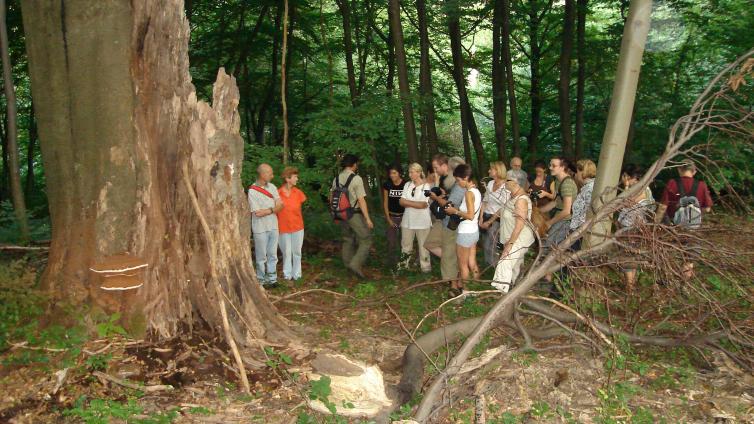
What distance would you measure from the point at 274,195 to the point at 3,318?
3.62 metres

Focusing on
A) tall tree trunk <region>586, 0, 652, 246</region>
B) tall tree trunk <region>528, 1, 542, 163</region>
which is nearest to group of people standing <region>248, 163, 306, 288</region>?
tall tree trunk <region>586, 0, 652, 246</region>

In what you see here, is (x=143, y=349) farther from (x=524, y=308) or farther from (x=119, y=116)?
(x=524, y=308)

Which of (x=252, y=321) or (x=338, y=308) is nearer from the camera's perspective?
(x=252, y=321)

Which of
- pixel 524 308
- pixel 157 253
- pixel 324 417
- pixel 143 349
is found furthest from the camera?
pixel 524 308

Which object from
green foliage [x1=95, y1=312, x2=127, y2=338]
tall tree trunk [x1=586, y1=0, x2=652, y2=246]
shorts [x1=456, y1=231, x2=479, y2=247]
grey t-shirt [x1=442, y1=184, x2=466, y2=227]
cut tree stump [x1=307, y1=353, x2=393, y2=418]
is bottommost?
cut tree stump [x1=307, y1=353, x2=393, y2=418]

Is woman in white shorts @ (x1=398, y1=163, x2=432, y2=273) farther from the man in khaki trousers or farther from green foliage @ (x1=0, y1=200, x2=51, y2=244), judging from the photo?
green foliage @ (x1=0, y1=200, x2=51, y2=244)

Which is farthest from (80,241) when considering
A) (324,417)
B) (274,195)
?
(274,195)

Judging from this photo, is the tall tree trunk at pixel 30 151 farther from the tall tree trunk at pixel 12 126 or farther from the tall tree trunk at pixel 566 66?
the tall tree trunk at pixel 566 66

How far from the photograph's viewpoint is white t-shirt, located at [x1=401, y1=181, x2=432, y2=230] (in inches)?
336

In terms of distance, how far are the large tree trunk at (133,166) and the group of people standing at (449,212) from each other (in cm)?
249

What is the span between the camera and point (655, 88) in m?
17.5

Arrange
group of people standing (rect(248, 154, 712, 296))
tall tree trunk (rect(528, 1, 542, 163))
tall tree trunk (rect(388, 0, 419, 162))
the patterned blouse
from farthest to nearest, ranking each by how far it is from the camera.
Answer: tall tree trunk (rect(528, 1, 542, 163)) < tall tree trunk (rect(388, 0, 419, 162)) < group of people standing (rect(248, 154, 712, 296)) < the patterned blouse

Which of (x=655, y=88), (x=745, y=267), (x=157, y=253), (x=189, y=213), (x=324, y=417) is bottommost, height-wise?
(x=324, y=417)

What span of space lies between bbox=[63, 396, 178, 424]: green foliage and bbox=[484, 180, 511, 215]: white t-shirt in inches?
187
